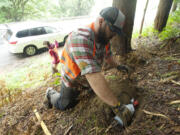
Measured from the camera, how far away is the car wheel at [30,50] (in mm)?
8058

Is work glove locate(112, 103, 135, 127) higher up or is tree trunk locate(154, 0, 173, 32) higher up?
tree trunk locate(154, 0, 173, 32)

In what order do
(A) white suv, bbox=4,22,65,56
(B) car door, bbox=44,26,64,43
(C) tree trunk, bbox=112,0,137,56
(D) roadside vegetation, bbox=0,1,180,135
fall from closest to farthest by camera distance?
(D) roadside vegetation, bbox=0,1,180,135, (C) tree trunk, bbox=112,0,137,56, (A) white suv, bbox=4,22,65,56, (B) car door, bbox=44,26,64,43

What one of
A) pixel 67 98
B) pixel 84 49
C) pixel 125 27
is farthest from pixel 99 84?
pixel 125 27

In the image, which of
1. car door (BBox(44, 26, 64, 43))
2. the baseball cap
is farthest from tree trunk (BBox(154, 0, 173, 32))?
car door (BBox(44, 26, 64, 43))

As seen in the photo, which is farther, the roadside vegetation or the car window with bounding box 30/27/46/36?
the car window with bounding box 30/27/46/36

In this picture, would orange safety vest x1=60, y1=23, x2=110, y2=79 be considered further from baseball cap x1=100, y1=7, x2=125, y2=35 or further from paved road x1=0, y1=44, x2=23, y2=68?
paved road x1=0, y1=44, x2=23, y2=68

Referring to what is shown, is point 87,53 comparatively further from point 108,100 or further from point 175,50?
point 175,50

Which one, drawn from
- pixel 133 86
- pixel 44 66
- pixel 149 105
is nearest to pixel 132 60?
pixel 133 86

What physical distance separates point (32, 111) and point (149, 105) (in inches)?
92.7

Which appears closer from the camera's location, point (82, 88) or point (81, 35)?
point (81, 35)

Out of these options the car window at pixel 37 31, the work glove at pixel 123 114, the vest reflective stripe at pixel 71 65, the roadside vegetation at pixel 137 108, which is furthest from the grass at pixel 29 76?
the work glove at pixel 123 114

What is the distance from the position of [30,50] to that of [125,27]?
7.13 meters

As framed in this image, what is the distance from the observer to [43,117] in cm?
227

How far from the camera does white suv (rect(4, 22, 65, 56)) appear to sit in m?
7.52
